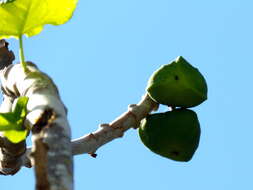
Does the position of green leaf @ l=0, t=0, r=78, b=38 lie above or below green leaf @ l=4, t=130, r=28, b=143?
above

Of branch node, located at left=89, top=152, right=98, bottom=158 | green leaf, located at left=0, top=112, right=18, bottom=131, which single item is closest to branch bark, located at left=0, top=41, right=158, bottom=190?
branch node, located at left=89, top=152, right=98, bottom=158

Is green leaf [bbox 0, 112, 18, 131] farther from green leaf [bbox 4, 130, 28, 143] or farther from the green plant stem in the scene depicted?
the green plant stem

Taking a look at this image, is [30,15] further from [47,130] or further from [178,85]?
[47,130]

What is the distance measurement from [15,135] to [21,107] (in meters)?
0.10

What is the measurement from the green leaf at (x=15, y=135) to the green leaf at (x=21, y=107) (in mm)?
67

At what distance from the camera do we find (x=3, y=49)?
3193 millimetres

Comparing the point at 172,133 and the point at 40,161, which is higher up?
the point at 172,133

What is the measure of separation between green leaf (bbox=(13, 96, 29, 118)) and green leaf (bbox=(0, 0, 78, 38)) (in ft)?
1.88

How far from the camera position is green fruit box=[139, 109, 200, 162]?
291 cm

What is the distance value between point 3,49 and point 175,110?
1025 millimetres

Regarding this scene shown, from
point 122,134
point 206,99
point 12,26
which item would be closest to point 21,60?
point 12,26

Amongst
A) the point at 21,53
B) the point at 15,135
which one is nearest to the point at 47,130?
the point at 15,135

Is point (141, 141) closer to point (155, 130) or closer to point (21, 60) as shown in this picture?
point (155, 130)

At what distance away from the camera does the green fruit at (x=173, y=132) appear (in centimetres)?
291
